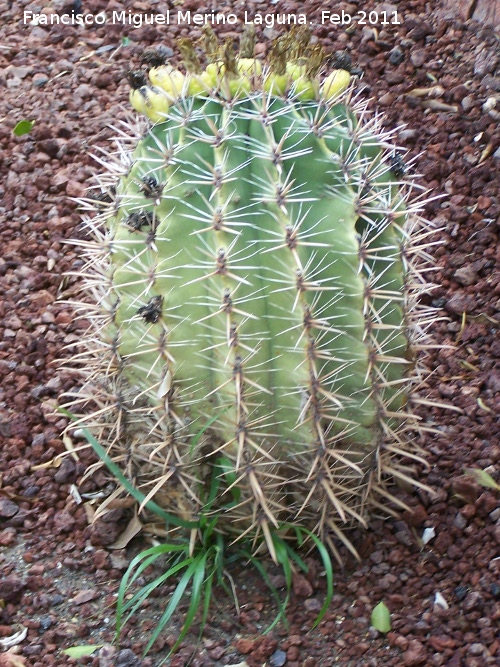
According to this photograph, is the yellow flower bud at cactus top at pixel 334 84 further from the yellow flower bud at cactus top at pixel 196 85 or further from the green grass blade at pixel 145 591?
the green grass blade at pixel 145 591

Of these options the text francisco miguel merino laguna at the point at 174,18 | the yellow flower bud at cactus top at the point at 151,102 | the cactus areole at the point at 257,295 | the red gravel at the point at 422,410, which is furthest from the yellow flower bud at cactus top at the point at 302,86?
the text francisco miguel merino laguna at the point at 174,18

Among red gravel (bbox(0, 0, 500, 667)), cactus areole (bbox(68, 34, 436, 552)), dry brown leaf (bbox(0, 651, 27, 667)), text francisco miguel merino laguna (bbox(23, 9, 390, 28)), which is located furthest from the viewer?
text francisco miguel merino laguna (bbox(23, 9, 390, 28))

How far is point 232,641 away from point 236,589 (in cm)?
14

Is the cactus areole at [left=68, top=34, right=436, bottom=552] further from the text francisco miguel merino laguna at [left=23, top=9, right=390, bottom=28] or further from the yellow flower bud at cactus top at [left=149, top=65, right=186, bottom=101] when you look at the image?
the text francisco miguel merino laguna at [left=23, top=9, right=390, bottom=28]

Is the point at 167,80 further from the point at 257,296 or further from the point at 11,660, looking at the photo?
the point at 11,660

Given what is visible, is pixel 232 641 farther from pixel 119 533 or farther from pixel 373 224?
pixel 373 224

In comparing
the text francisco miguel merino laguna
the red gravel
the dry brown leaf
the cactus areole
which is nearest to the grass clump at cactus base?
the cactus areole

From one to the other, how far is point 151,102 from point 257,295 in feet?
1.87

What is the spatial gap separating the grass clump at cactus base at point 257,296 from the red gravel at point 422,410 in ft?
0.87

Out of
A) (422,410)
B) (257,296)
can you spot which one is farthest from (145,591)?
(422,410)

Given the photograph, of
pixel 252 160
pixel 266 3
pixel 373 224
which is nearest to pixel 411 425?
pixel 373 224

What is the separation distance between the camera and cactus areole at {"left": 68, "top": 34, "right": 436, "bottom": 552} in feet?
6.78

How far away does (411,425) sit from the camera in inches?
94.5

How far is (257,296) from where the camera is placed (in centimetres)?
207
